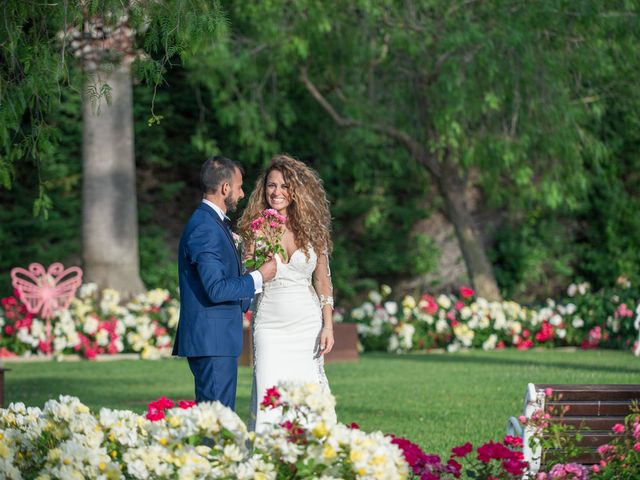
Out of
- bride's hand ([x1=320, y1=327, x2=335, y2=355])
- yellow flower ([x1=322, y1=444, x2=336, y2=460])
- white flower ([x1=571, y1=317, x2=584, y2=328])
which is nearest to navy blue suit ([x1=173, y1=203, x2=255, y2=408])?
bride's hand ([x1=320, y1=327, x2=335, y2=355])

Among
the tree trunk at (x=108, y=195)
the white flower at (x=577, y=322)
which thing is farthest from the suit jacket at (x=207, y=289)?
the white flower at (x=577, y=322)

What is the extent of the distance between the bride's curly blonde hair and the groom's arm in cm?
45

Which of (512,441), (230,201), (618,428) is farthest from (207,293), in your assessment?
(618,428)

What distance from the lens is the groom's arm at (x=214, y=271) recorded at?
18.4ft

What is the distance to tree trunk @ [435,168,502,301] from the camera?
62.7 feet

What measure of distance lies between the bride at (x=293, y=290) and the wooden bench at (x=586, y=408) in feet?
4.77

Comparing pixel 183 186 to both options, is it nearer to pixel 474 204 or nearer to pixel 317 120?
pixel 317 120

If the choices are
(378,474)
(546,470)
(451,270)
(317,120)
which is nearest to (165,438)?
(378,474)

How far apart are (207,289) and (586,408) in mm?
1855

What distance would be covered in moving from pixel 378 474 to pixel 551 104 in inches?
541

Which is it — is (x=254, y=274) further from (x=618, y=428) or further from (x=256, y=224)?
(x=618, y=428)

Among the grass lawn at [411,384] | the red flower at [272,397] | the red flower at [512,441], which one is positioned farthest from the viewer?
the grass lawn at [411,384]

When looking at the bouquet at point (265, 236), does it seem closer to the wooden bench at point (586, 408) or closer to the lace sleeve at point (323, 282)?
the lace sleeve at point (323, 282)

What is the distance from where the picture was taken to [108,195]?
58.5ft
